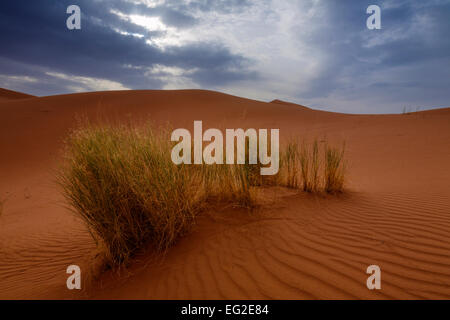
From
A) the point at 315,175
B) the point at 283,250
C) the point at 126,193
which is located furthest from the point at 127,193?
the point at 315,175

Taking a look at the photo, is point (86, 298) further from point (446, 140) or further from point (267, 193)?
point (446, 140)

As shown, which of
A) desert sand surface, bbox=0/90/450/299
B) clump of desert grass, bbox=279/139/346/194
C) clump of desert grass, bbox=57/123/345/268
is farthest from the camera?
clump of desert grass, bbox=279/139/346/194

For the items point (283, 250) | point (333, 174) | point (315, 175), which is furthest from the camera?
point (333, 174)

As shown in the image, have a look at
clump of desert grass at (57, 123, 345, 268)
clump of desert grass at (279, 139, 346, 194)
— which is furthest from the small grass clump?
clump of desert grass at (57, 123, 345, 268)

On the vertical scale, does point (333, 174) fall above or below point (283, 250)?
above

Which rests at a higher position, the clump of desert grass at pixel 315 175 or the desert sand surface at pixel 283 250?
the clump of desert grass at pixel 315 175

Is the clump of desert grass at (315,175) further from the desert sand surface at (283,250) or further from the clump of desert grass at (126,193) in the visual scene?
the clump of desert grass at (126,193)

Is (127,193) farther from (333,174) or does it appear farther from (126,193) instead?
(333,174)

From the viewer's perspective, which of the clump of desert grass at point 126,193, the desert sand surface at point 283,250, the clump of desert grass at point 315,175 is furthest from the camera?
the clump of desert grass at point 315,175

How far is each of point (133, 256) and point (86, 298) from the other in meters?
0.56

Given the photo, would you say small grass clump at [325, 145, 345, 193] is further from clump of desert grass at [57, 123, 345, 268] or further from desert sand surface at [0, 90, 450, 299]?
clump of desert grass at [57, 123, 345, 268]

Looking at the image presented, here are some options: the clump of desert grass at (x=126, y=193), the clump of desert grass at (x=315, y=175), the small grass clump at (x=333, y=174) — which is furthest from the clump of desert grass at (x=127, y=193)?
the small grass clump at (x=333, y=174)

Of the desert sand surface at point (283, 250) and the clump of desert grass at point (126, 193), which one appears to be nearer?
the desert sand surface at point (283, 250)

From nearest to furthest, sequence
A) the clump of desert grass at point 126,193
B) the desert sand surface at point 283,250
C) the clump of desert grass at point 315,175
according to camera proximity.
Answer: the desert sand surface at point 283,250, the clump of desert grass at point 126,193, the clump of desert grass at point 315,175
